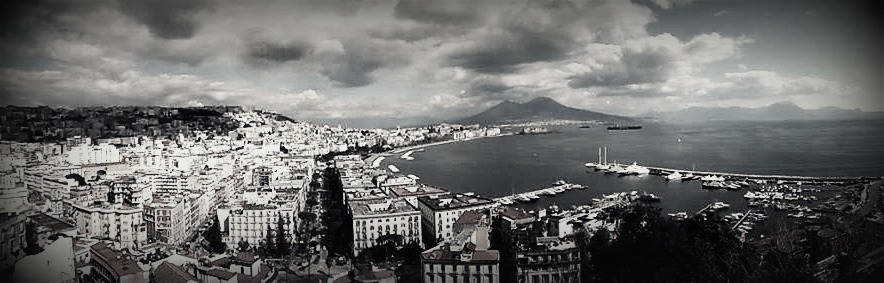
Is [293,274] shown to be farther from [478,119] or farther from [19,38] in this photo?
[478,119]

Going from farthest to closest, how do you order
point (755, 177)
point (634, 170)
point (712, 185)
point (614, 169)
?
point (614, 169)
point (634, 170)
point (755, 177)
point (712, 185)

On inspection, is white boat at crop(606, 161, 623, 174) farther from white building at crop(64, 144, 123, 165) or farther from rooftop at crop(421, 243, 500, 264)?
white building at crop(64, 144, 123, 165)

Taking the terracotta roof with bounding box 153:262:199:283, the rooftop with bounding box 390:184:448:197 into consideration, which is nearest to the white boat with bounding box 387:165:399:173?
the rooftop with bounding box 390:184:448:197

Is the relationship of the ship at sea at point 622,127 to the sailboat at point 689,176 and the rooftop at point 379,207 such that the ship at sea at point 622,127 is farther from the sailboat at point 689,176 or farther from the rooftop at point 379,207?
the rooftop at point 379,207

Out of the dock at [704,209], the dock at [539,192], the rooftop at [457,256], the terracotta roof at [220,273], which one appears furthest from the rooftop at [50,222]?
the dock at [704,209]

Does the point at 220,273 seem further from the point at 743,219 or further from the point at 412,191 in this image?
the point at 743,219

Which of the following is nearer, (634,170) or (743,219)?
(743,219)

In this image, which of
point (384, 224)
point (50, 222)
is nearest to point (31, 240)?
point (50, 222)
